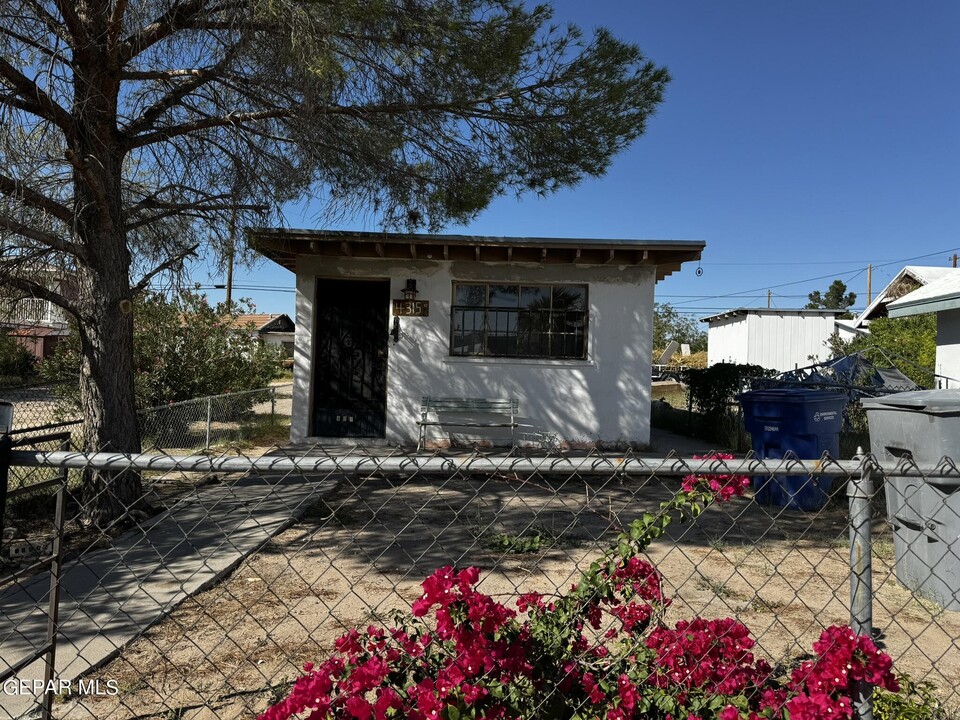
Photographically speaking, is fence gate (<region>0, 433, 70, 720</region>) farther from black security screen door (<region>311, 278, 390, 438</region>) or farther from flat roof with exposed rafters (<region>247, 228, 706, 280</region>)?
flat roof with exposed rafters (<region>247, 228, 706, 280</region>)

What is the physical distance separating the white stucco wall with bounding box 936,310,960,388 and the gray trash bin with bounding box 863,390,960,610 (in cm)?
594

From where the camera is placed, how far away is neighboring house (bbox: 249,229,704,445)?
9.44 metres

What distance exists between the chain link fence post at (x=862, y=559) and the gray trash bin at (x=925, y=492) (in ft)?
6.24

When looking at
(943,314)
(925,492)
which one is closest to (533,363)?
(925,492)

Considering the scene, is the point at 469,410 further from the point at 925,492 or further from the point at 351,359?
the point at 925,492

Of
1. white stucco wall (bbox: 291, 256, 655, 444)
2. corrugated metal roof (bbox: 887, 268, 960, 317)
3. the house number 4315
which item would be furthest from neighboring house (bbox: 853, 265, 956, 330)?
the house number 4315

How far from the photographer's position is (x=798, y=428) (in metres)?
6.26

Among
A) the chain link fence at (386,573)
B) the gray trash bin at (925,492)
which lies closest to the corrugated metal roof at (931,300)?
the chain link fence at (386,573)

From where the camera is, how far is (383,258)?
30.5 ft

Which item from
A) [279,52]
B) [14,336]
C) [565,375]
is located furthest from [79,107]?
[565,375]

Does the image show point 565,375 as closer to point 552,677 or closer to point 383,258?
point 383,258

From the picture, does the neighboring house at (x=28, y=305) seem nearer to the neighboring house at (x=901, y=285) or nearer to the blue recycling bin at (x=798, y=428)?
the blue recycling bin at (x=798, y=428)

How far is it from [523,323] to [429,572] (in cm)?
567

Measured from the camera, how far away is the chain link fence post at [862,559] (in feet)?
6.29
